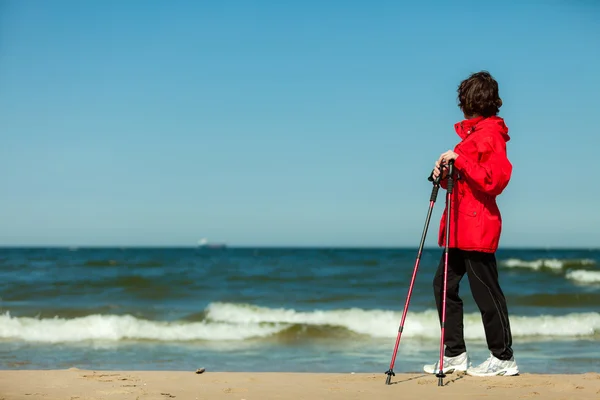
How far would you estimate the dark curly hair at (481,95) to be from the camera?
15.2 ft

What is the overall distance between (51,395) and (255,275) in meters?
18.1

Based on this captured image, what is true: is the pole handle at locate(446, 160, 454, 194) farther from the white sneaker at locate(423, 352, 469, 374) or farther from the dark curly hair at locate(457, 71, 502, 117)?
the white sneaker at locate(423, 352, 469, 374)

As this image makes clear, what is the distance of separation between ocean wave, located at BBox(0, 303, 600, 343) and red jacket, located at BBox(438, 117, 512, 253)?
526 centimetres

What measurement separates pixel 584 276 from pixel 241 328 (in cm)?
1609

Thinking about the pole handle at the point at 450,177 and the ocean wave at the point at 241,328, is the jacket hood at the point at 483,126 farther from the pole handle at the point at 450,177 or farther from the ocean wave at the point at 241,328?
the ocean wave at the point at 241,328

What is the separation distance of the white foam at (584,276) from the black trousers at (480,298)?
59.2ft

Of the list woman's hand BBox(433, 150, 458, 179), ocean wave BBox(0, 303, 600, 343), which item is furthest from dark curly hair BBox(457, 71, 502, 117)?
ocean wave BBox(0, 303, 600, 343)

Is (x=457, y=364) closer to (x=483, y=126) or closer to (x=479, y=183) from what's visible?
(x=479, y=183)

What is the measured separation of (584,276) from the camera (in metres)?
22.8

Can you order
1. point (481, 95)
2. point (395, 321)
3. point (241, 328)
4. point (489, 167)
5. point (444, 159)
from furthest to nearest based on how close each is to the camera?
point (395, 321)
point (241, 328)
point (481, 95)
point (444, 159)
point (489, 167)

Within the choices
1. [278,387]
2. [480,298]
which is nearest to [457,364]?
[480,298]

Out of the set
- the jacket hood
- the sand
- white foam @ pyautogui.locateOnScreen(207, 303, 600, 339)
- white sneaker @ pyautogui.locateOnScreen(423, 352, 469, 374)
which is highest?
the jacket hood

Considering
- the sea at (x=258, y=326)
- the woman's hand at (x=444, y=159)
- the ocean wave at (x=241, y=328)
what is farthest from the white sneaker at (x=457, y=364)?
the ocean wave at (x=241, y=328)

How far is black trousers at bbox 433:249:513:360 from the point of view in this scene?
15.2ft
